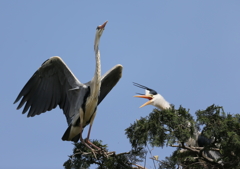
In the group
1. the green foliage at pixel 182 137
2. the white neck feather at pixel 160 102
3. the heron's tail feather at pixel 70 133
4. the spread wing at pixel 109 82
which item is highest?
the spread wing at pixel 109 82

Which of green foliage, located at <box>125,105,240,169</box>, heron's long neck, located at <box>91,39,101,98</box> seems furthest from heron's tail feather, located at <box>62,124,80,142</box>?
green foliage, located at <box>125,105,240,169</box>

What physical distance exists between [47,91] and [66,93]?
34cm

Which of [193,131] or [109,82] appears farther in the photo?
[109,82]

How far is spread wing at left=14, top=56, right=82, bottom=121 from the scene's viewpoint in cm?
744

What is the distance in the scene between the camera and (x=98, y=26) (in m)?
7.27

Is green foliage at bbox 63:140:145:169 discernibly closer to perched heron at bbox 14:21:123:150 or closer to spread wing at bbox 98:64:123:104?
perched heron at bbox 14:21:123:150

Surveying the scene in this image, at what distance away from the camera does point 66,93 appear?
755cm

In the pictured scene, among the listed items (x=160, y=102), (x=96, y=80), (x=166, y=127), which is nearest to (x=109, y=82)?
(x=96, y=80)

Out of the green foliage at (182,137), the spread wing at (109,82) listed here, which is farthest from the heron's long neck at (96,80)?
the green foliage at (182,137)

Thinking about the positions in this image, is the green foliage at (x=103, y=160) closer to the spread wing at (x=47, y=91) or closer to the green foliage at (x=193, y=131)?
the green foliage at (x=193, y=131)

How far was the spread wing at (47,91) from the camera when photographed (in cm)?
744

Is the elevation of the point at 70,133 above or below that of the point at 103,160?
above

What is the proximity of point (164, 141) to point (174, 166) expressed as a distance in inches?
25.9

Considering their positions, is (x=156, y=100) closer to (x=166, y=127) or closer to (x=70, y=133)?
(x=70, y=133)
